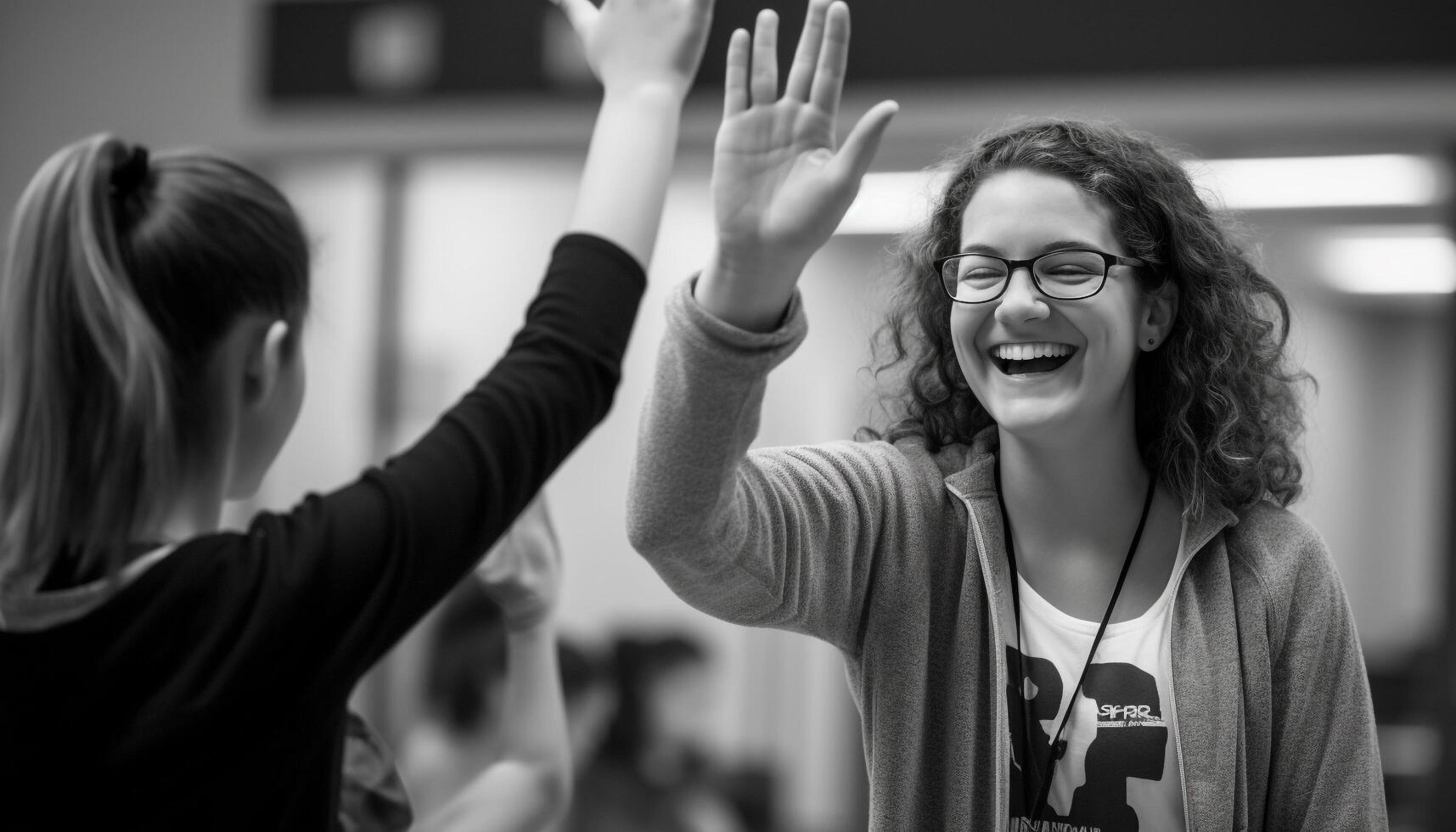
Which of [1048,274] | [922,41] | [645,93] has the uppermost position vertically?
[922,41]

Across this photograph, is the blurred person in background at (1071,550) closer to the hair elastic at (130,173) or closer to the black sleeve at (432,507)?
the black sleeve at (432,507)

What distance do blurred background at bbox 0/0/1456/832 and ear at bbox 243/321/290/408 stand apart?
283cm

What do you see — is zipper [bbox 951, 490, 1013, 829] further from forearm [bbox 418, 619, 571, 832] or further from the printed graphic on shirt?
forearm [bbox 418, 619, 571, 832]

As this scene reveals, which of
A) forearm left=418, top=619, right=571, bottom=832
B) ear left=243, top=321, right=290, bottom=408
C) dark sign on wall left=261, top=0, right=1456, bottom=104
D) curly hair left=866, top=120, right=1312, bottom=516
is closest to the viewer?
ear left=243, top=321, right=290, bottom=408

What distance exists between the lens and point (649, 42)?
3.65 ft

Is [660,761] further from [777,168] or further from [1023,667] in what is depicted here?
[777,168]

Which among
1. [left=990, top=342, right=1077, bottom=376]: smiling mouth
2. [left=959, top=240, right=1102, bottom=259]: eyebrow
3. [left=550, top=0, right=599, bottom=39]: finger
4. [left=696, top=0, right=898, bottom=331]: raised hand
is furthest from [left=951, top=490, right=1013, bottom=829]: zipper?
[left=550, top=0, right=599, bottom=39]: finger

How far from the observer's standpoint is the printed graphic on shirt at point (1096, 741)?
4.59 feet

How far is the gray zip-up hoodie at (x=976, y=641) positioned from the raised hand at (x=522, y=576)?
0.13 metres

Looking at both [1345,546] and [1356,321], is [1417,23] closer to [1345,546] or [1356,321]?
[1356,321]

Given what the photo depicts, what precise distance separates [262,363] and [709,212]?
3.49 meters

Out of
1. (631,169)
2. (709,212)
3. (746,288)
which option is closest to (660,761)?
(709,212)

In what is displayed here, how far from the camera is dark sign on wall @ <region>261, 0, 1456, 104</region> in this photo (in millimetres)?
3768

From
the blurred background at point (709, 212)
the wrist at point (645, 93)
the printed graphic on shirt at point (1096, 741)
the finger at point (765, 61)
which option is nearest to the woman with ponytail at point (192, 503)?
the wrist at point (645, 93)
